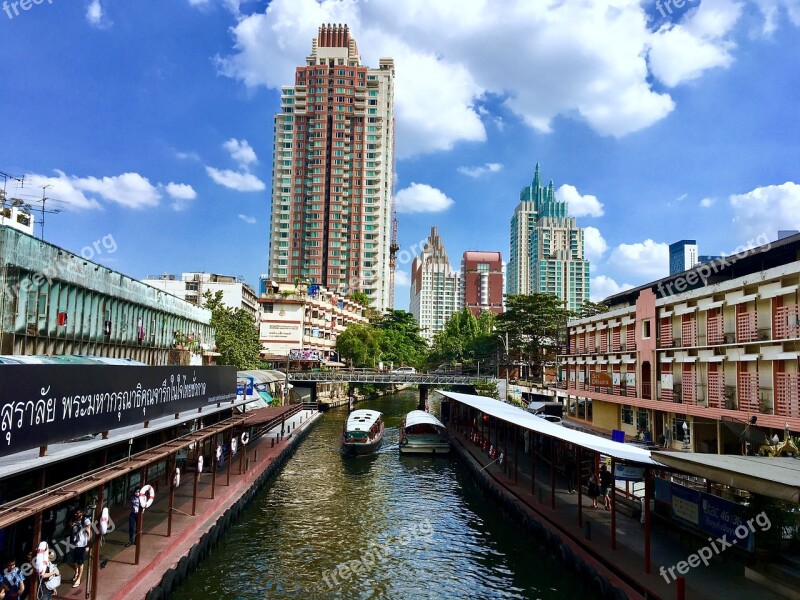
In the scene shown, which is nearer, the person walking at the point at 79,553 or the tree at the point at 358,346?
the person walking at the point at 79,553

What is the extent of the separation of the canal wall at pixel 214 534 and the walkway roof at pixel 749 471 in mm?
14740

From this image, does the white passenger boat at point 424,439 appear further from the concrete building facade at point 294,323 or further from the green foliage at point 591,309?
the green foliage at point 591,309

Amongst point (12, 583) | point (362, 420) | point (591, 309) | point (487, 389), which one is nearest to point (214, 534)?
point (12, 583)

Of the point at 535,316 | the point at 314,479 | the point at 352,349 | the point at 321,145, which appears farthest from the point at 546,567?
the point at 321,145

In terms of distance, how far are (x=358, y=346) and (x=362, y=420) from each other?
5123 cm

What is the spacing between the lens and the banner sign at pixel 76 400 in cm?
1223

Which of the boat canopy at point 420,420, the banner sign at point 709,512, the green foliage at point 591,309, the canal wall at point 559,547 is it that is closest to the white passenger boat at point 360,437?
the boat canopy at point 420,420

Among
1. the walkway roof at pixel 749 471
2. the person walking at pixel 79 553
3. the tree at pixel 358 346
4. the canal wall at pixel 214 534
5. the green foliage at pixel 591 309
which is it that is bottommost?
the canal wall at pixel 214 534

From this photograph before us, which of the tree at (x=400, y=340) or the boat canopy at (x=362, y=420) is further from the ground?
the tree at (x=400, y=340)

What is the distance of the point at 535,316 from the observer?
8288 cm

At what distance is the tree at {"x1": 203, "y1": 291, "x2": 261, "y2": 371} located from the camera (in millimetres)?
64125

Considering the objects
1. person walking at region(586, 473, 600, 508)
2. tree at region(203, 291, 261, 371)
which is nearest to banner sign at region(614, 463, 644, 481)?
person walking at region(586, 473, 600, 508)

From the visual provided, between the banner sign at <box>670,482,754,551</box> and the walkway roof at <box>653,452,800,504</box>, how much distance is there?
4.90 feet

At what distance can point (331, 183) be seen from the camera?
153m
